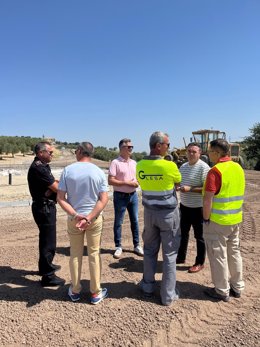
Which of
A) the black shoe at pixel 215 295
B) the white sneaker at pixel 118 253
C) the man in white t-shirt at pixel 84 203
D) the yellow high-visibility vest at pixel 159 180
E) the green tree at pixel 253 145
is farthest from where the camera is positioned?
the green tree at pixel 253 145

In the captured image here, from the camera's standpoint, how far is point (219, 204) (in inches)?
129

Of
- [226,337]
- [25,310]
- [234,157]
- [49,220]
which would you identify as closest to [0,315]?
[25,310]

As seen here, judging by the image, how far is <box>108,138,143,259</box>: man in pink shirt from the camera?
4.64 metres

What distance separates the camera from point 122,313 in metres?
3.16

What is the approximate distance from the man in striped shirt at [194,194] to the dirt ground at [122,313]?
468mm

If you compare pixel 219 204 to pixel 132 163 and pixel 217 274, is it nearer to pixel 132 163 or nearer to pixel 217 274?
pixel 217 274

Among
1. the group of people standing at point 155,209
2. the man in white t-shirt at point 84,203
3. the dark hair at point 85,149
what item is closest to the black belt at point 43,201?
the group of people standing at point 155,209

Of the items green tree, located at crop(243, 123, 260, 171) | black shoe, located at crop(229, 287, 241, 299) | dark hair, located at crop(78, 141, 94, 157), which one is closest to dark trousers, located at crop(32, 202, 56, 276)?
dark hair, located at crop(78, 141, 94, 157)

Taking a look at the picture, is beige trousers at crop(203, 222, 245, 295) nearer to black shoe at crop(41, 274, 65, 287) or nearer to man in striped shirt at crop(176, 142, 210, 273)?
man in striped shirt at crop(176, 142, 210, 273)

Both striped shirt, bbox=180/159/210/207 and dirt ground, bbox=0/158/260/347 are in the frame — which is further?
striped shirt, bbox=180/159/210/207

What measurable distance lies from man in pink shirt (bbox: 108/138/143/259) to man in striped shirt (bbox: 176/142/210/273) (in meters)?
0.92

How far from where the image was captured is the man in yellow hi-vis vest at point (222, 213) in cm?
321

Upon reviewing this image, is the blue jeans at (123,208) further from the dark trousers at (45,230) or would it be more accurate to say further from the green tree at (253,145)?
the green tree at (253,145)

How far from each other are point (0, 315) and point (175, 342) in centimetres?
190
